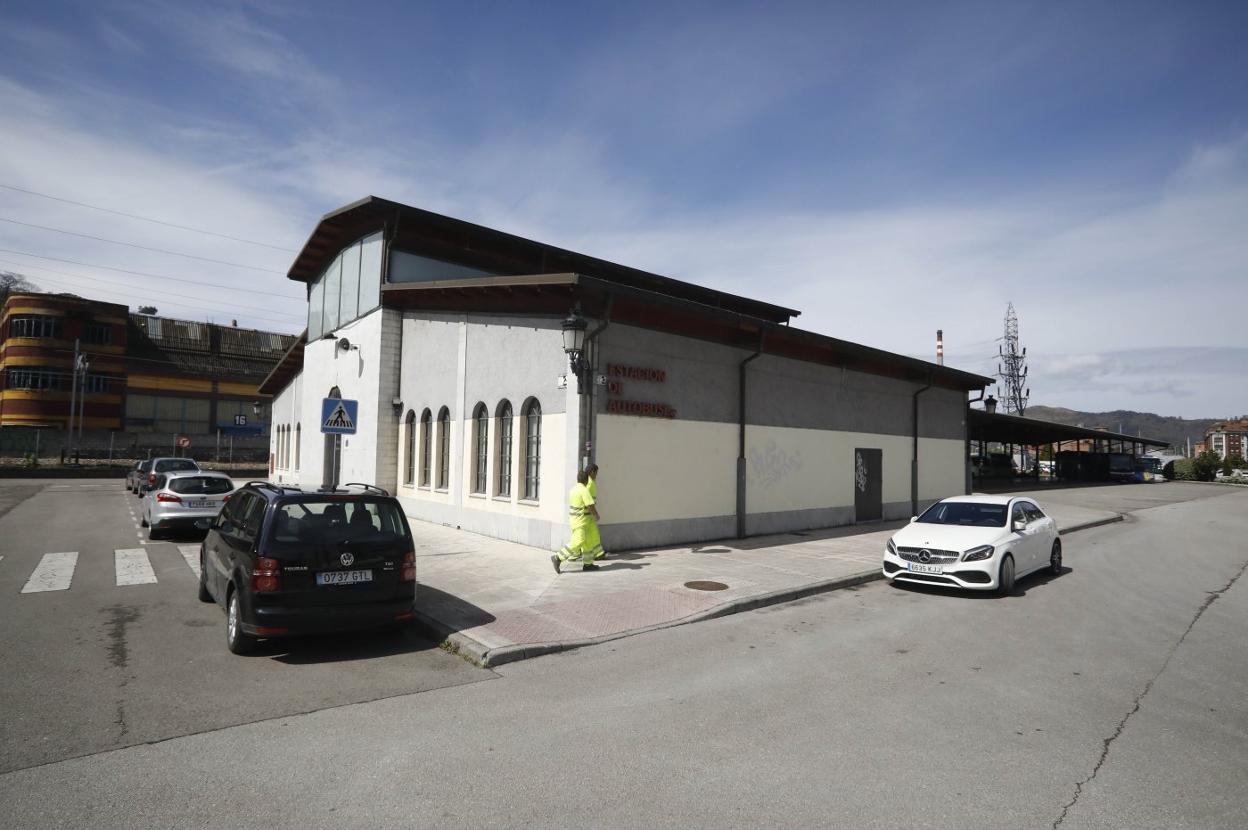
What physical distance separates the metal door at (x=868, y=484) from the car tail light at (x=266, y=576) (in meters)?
15.1

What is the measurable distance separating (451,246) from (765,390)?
10.2 metres

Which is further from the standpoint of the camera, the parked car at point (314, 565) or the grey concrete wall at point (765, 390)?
the grey concrete wall at point (765, 390)

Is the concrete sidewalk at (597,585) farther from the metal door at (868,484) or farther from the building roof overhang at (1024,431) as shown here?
the building roof overhang at (1024,431)

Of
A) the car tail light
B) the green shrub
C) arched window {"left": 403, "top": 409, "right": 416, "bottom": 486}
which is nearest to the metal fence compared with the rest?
arched window {"left": 403, "top": 409, "right": 416, "bottom": 486}

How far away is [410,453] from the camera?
18.4 meters

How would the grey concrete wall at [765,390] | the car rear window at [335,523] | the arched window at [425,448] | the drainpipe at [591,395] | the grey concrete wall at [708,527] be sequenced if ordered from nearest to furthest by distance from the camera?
the car rear window at [335,523] → the drainpipe at [591,395] → the grey concrete wall at [708,527] → the grey concrete wall at [765,390] → the arched window at [425,448]

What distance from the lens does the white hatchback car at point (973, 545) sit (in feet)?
32.8

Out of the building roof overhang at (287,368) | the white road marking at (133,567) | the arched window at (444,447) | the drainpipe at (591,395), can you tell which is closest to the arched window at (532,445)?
the drainpipe at (591,395)

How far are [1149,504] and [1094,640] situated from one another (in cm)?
2755

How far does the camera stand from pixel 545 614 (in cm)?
835

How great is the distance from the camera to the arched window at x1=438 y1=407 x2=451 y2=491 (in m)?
16.7

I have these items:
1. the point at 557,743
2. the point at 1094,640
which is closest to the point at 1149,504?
the point at 1094,640

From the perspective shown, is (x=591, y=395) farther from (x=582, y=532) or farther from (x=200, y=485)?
(x=200, y=485)

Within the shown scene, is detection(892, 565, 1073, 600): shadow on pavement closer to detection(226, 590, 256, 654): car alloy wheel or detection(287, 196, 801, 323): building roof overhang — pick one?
detection(226, 590, 256, 654): car alloy wheel
